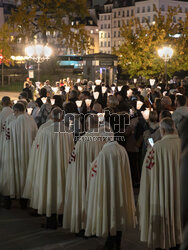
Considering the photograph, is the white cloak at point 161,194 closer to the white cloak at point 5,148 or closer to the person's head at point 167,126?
the person's head at point 167,126

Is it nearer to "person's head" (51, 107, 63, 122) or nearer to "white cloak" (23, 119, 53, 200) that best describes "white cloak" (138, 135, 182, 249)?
"person's head" (51, 107, 63, 122)

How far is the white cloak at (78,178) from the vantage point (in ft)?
20.3

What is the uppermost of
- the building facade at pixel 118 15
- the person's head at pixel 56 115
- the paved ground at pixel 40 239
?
the building facade at pixel 118 15

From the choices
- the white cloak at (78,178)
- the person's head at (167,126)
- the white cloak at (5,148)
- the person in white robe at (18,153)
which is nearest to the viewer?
the person's head at (167,126)

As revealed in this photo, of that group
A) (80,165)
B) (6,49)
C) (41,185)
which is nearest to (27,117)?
(41,185)

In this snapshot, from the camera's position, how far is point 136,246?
6.43 meters

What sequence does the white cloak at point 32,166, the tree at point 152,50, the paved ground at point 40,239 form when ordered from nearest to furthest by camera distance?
the paved ground at point 40,239 → the white cloak at point 32,166 → the tree at point 152,50

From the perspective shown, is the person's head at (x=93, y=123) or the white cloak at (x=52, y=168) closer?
the person's head at (x=93, y=123)

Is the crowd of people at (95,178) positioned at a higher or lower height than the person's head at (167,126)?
lower

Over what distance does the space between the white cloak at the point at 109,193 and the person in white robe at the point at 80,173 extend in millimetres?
421

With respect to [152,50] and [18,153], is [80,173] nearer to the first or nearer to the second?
[18,153]

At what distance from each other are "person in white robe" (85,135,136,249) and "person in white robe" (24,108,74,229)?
1.22 metres

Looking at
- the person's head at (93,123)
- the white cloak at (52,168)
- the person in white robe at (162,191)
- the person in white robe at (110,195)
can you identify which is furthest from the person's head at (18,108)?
the person in white robe at (162,191)

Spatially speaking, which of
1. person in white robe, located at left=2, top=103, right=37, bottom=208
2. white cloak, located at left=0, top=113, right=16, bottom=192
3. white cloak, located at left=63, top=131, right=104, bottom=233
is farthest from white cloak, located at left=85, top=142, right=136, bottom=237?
white cloak, located at left=0, top=113, right=16, bottom=192
